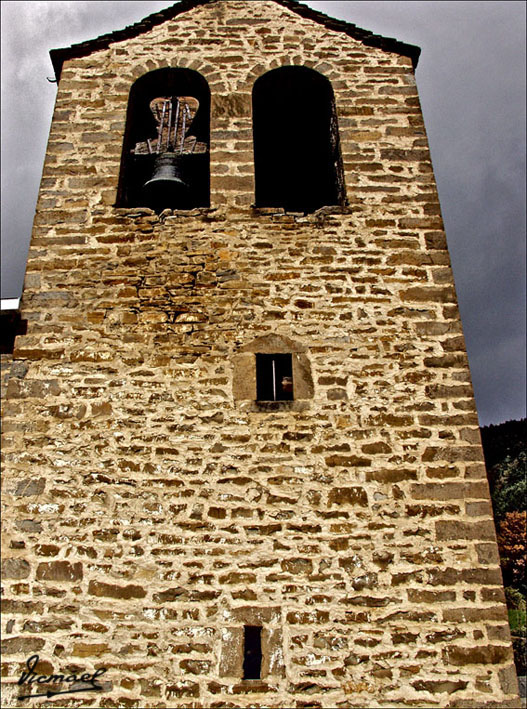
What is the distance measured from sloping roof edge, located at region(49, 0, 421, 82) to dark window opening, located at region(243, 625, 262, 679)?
5838 mm

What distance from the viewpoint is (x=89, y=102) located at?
221 inches

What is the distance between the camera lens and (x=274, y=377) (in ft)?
14.2

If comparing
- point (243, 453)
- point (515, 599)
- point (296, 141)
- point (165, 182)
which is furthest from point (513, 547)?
point (165, 182)

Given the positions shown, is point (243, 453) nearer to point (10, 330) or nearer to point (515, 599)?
point (10, 330)

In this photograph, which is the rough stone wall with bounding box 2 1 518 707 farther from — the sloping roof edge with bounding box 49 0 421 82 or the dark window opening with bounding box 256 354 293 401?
the sloping roof edge with bounding box 49 0 421 82

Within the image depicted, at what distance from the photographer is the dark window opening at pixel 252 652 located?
133 inches

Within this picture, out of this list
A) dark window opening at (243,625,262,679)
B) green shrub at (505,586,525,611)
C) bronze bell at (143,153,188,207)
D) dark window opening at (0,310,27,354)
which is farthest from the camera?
green shrub at (505,586,525,611)

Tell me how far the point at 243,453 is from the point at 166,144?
132 inches

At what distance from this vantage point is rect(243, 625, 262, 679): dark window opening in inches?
133

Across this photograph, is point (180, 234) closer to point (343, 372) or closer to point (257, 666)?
point (343, 372)

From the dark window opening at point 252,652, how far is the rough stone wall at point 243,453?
0.19ft

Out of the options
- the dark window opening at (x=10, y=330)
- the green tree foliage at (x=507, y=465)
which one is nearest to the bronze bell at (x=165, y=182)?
the dark window opening at (x=10, y=330)

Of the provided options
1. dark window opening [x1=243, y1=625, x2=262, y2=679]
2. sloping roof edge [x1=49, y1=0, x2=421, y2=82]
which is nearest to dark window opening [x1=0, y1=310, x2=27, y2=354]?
dark window opening [x1=243, y1=625, x2=262, y2=679]

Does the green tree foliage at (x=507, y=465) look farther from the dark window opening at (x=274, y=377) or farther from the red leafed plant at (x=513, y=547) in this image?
the dark window opening at (x=274, y=377)
